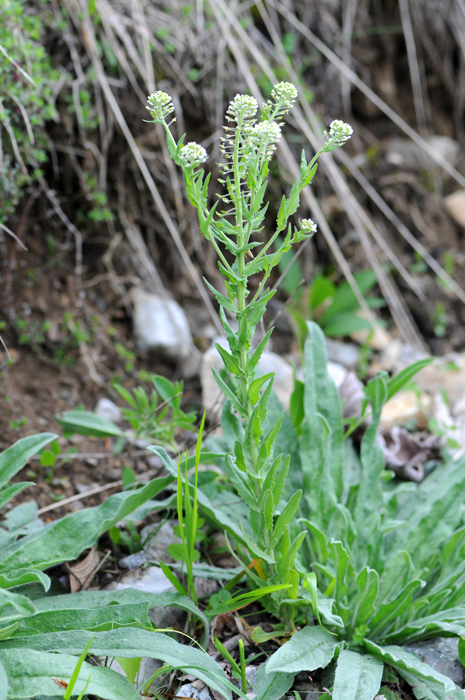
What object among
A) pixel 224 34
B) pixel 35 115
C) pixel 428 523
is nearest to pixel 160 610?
pixel 428 523

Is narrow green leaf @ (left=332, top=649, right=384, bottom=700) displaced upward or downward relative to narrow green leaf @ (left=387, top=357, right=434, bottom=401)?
downward

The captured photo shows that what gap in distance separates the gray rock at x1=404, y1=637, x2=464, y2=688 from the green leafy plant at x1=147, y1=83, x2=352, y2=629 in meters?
0.30

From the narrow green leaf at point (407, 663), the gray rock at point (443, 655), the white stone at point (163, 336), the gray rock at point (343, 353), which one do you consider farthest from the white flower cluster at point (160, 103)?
the gray rock at point (343, 353)

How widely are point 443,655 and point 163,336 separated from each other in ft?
5.08

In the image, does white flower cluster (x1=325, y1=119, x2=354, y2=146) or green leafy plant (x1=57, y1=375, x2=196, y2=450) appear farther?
green leafy plant (x1=57, y1=375, x2=196, y2=450)

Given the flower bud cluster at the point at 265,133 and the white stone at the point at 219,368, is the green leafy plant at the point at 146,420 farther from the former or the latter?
the flower bud cluster at the point at 265,133

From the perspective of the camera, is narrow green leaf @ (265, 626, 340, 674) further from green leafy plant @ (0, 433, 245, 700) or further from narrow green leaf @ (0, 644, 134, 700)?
narrow green leaf @ (0, 644, 134, 700)

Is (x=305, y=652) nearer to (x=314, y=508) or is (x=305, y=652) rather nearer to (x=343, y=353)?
(x=314, y=508)

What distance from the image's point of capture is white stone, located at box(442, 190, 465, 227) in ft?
Result: 11.8

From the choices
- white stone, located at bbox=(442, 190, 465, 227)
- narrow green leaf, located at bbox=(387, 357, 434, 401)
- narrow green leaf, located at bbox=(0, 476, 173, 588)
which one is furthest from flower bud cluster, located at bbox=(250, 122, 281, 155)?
white stone, located at bbox=(442, 190, 465, 227)

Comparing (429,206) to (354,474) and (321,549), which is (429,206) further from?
(321,549)

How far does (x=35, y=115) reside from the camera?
77.8 inches

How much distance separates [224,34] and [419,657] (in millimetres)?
2142

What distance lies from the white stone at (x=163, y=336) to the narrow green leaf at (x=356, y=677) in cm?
144
